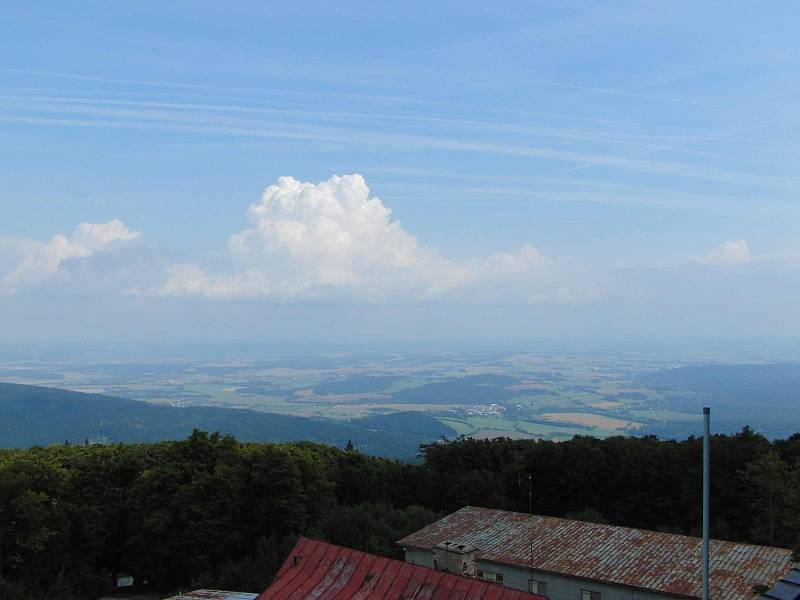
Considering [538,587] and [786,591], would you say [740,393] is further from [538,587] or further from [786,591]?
[786,591]

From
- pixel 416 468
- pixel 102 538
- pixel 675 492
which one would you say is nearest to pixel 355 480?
pixel 416 468

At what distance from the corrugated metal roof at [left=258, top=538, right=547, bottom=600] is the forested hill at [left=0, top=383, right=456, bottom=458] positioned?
4508 inches

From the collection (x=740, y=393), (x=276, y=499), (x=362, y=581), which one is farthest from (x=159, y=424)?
(x=362, y=581)

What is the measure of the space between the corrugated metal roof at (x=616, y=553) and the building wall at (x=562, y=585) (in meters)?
0.20

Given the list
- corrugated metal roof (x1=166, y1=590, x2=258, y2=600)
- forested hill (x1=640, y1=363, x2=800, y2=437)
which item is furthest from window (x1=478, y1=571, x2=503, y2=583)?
forested hill (x1=640, y1=363, x2=800, y2=437)

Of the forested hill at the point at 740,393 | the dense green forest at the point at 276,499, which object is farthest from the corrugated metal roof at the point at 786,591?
the forested hill at the point at 740,393

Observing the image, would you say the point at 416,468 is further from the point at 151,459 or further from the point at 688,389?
the point at 688,389

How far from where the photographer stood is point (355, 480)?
4638 cm

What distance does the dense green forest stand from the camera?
32875 millimetres

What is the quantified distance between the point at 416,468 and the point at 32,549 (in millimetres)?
22149

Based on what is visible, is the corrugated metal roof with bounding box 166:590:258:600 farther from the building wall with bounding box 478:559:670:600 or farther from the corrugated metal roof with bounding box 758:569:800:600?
the corrugated metal roof with bounding box 758:569:800:600

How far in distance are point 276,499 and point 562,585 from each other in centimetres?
1839

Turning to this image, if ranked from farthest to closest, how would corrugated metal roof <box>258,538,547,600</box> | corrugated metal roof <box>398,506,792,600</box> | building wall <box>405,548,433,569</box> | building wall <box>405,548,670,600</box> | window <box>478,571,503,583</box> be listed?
1. building wall <box>405,548,433,569</box>
2. window <box>478,571,503,583</box>
3. building wall <box>405,548,670,600</box>
4. corrugated metal roof <box>398,506,792,600</box>
5. corrugated metal roof <box>258,538,547,600</box>

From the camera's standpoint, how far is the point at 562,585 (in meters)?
22.3
